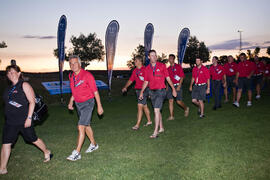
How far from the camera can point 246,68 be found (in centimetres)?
1057

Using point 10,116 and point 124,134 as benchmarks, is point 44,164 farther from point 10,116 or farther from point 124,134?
point 124,134

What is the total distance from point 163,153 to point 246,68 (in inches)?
281

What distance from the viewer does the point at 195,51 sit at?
7762 centimetres

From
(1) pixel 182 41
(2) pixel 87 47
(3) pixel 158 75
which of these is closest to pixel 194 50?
(2) pixel 87 47

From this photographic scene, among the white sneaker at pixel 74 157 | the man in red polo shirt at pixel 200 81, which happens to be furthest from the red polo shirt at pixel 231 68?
the white sneaker at pixel 74 157

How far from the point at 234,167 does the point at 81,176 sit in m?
2.66

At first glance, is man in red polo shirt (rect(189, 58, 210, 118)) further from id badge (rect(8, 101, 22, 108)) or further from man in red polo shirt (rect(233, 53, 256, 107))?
id badge (rect(8, 101, 22, 108))

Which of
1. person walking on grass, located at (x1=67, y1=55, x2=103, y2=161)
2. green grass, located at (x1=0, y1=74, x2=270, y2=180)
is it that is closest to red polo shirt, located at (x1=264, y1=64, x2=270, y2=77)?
green grass, located at (x1=0, y1=74, x2=270, y2=180)

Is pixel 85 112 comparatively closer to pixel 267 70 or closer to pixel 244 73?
pixel 244 73

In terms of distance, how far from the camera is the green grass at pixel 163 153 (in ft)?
13.9

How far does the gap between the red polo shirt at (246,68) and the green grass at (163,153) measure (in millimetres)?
2930

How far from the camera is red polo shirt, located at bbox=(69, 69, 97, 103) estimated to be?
15.6 feet

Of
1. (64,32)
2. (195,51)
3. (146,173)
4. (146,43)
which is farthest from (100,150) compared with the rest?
(195,51)

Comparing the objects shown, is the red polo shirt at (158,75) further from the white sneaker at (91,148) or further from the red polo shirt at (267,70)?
the red polo shirt at (267,70)
